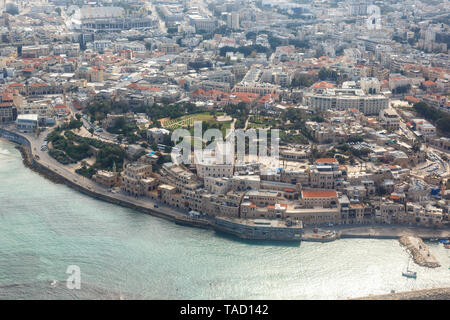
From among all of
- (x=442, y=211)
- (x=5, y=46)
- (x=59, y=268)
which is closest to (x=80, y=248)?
(x=59, y=268)

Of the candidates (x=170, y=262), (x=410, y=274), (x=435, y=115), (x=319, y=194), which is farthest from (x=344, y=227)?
(x=435, y=115)

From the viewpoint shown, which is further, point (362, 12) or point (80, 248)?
point (362, 12)

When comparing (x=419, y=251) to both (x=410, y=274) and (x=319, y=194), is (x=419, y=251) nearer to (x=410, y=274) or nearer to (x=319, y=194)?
(x=410, y=274)

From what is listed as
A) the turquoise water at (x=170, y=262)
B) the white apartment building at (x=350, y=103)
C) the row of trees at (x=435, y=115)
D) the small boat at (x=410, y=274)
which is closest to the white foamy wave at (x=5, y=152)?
the turquoise water at (x=170, y=262)

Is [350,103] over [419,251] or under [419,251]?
over

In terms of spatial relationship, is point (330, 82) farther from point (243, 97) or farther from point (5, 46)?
point (5, 46)

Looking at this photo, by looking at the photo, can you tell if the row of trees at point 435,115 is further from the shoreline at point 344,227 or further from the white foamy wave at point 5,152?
the white foamy wave at point 5,152
